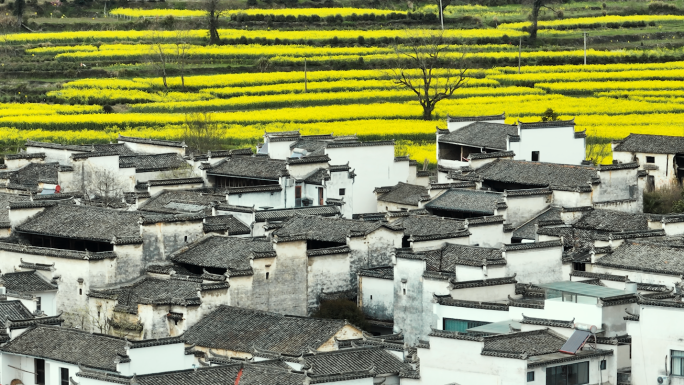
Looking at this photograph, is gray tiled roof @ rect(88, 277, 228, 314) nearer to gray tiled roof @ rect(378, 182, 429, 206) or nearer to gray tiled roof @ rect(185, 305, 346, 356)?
gray tiled roof @ rect(185, 305, 346, 356)

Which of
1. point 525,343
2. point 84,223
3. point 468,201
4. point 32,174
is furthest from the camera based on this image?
point 32,174

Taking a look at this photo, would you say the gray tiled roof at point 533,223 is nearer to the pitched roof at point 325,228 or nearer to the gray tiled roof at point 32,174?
the pitched roof at point 325,228

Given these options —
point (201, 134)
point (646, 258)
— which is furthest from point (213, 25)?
point (646, 258)

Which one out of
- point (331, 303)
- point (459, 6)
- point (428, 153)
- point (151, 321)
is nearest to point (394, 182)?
point (428, 153)

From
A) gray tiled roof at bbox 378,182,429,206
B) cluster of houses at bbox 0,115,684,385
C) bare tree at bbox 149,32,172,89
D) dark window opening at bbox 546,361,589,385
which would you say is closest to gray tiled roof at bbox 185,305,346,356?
cluster of houses at bbox 0,115,684,385

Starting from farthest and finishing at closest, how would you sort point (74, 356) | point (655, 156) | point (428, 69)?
point (428, 69) < point (655, 156) < point (74, 356)

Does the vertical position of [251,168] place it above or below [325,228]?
above

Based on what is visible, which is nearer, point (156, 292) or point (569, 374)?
point (569, 374)

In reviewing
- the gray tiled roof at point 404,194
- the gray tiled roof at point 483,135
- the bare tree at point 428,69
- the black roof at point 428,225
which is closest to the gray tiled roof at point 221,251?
the black roof at point 428,225

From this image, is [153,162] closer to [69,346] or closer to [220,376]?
[69,346]
